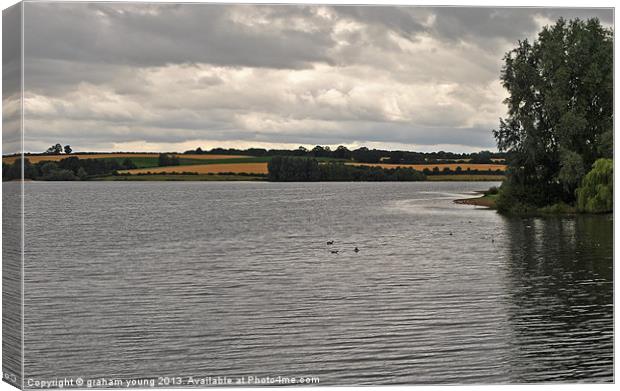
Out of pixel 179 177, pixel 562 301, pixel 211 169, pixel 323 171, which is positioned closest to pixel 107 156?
Result: pixel 179 177

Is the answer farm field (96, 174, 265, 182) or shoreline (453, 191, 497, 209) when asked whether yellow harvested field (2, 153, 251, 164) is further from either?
shoreline (453, 191, 497, 209)

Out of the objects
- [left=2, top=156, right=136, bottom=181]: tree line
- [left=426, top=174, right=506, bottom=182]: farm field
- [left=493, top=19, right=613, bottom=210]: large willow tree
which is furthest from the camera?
[left=493, top=19, right=613, bottom=210]: large willow tree

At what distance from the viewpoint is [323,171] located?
1769cm

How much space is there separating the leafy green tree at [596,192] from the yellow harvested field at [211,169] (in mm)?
13823

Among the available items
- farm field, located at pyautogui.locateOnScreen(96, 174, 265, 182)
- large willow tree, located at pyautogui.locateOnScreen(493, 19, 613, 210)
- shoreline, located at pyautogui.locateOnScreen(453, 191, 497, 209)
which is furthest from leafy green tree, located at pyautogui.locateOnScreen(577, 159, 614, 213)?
farm field, located at pyautogui.locateOnScreen(96, 174, 265, 182)

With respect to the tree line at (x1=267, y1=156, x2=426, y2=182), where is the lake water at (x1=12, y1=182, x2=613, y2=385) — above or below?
below

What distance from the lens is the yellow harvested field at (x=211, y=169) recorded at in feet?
54.6

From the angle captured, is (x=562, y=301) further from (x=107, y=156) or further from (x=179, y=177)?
(x=107, y=156)

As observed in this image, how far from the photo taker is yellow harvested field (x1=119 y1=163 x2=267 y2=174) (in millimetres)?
16641

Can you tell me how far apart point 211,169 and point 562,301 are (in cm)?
793

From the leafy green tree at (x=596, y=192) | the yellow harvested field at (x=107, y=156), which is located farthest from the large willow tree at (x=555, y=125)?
the yellow harvested field at (x=107, y=156)

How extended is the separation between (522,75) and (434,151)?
1744cm

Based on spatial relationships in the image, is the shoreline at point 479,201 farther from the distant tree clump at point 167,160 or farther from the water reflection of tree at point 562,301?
the distant tree clump at point 167,160

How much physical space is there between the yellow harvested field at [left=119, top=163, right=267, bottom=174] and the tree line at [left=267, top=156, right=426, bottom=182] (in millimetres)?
438
